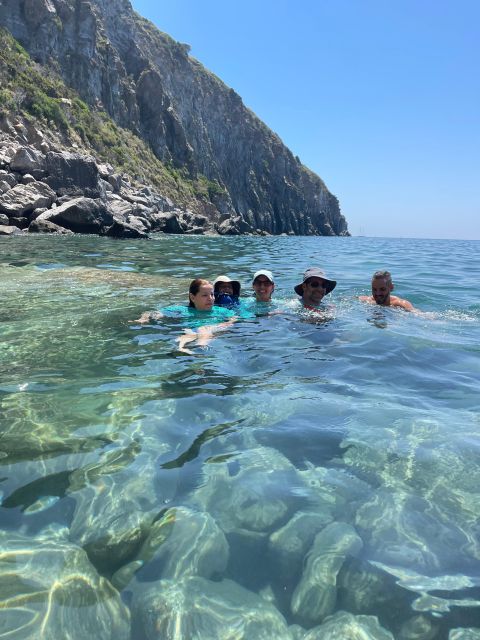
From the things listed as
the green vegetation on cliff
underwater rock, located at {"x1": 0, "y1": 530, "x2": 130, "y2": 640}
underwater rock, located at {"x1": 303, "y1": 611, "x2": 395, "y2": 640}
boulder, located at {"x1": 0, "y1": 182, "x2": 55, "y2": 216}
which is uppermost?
the green vegetation on cliff

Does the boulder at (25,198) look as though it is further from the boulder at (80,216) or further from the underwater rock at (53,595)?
the underwater rock at (53,595)

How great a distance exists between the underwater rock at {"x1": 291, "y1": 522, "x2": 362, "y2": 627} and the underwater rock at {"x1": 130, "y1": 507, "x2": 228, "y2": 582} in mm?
377

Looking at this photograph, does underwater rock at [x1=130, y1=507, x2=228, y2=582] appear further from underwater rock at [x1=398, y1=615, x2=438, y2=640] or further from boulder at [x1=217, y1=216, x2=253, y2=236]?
boulder at [x1=217, y1=216, x2=253, y2=236]

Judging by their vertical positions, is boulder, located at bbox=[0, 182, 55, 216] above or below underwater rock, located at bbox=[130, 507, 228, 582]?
above

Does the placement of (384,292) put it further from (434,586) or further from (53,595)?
(53,595)

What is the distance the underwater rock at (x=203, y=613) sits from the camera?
1.83m

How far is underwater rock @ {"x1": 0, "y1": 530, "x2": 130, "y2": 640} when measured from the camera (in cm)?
181

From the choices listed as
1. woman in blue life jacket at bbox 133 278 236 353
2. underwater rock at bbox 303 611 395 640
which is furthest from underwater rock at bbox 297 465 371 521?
woman in blue life jacket at bbox 133 278 236 353

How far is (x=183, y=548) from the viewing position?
2227mm

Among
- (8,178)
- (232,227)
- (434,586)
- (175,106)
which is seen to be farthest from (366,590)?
(175,106)

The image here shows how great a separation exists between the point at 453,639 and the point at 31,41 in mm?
68992

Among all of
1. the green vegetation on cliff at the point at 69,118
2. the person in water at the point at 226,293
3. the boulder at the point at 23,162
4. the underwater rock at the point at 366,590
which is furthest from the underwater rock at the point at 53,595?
the green vegetation on cliff at the point at 69,118

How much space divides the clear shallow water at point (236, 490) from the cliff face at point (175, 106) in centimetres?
5632

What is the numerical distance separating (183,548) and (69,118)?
59718 mm
